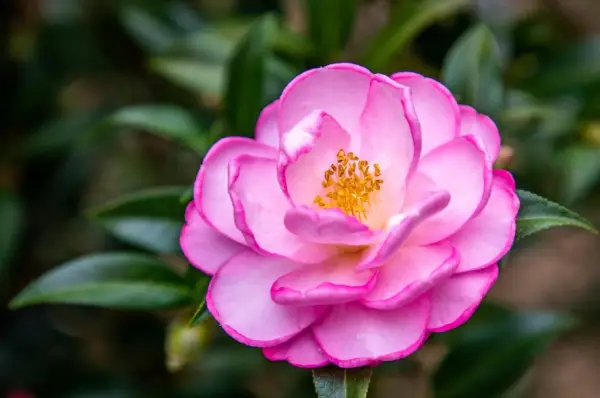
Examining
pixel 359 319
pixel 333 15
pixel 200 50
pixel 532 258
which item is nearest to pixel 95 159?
pixel 200 50

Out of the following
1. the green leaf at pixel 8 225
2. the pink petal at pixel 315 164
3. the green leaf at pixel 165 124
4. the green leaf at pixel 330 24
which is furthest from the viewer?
the green leaf at pixel 8 225

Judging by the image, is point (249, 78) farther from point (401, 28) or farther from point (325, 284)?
point (325, 284)

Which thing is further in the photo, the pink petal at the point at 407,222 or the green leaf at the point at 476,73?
the green leaf at the point at 476,73

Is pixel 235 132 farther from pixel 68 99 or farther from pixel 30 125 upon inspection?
pixel 68 99

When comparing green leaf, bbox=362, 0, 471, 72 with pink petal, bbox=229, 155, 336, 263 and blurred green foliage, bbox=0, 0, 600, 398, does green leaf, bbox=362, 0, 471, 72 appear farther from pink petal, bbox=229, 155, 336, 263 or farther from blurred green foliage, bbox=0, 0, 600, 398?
pink petal, bbox=229, 155, 336, 263

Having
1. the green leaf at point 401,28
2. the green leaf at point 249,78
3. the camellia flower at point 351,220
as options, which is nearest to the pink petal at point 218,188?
the camellia flower at point 351,220

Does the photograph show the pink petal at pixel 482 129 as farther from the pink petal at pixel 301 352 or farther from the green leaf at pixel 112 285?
the green leaf at pixel 112 285

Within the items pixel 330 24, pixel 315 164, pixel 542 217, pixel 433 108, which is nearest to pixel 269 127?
pixel 315 164

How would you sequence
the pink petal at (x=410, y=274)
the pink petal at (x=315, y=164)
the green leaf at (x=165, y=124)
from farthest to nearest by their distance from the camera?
1. the green leaf at (x=165, y=124)
2. the pink petal at (x=315, y=164)
3. the pink petal at (x=410, y=274)
